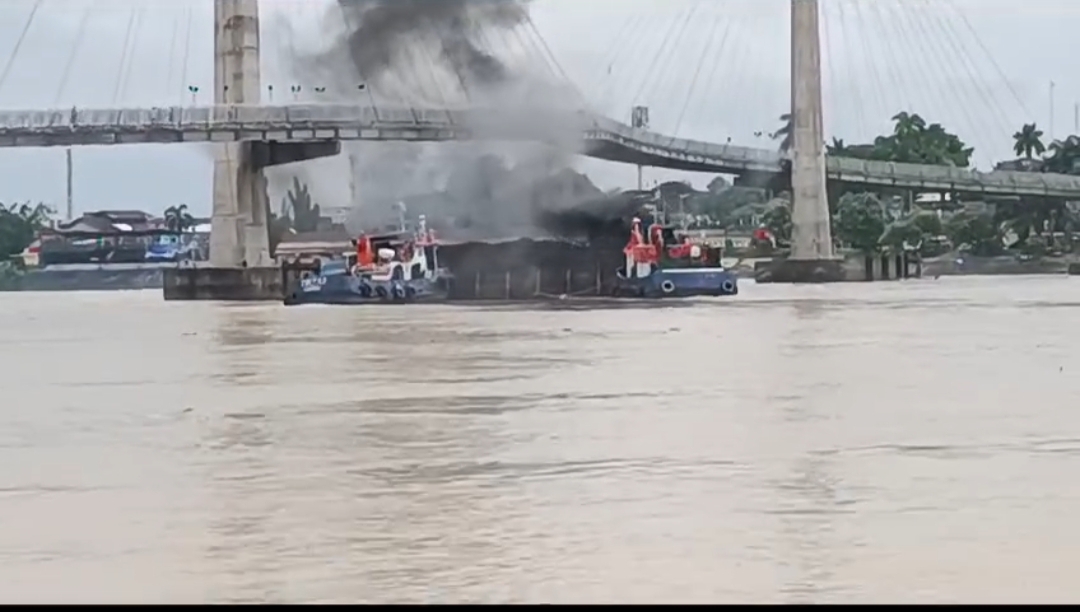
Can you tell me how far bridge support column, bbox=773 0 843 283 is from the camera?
94438 millimetres

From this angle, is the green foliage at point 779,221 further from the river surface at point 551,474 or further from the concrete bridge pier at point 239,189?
the river surface at point 551,474

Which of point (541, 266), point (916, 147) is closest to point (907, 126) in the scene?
point (916, 147)

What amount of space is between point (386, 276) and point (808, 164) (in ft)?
98.4

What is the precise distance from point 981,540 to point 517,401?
494 inches

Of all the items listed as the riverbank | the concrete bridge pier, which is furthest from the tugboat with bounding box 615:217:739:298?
the riverbank

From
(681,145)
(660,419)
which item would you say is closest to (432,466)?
(660,419)

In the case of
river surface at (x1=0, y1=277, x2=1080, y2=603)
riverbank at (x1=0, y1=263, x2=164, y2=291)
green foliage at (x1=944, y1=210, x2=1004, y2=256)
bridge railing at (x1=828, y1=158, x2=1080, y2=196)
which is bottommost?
river surface at (x1=0, y1=277, x2=1080, y2=603)

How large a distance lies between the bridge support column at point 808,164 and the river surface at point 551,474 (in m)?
56.3

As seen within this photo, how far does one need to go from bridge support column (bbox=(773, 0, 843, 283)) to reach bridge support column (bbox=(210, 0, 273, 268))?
22.8m

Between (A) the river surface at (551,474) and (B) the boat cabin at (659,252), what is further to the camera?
(B) the boat cabin at (659,252)

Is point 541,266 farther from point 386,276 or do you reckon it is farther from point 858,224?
point 858,224

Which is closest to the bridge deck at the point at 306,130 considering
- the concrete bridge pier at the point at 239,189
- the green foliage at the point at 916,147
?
the concrete bridge pier at the point at 239,189

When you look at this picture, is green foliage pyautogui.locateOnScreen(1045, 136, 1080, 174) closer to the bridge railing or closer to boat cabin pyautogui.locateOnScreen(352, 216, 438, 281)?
the bridge railing

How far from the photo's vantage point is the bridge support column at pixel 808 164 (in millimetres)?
94438
